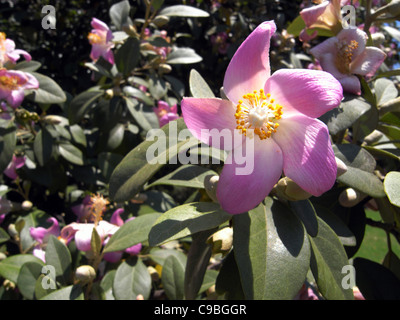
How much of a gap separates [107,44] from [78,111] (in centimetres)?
43

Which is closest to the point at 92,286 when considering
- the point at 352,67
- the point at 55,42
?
the point at 352,67

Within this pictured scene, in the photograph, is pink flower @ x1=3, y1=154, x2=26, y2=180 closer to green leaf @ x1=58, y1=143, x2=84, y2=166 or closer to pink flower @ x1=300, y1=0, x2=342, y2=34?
green leaf @ x1=58, y1=143, x2=84, y2=166

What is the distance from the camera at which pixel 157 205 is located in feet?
5.44

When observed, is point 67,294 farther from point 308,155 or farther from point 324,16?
point 324,16

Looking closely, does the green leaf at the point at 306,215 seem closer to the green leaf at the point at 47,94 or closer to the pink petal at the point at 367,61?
the pink petal at the point at 367,61

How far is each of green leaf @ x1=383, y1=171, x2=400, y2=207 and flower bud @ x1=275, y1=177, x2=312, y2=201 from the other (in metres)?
0.15

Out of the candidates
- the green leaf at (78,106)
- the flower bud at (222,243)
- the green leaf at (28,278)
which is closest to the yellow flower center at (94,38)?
the green leaf at (78,106)

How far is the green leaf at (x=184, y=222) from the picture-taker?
26.7 inches

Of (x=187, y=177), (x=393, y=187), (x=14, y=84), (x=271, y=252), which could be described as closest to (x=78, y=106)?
(x=14, y=84)

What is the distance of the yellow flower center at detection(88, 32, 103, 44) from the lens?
66.2 inches

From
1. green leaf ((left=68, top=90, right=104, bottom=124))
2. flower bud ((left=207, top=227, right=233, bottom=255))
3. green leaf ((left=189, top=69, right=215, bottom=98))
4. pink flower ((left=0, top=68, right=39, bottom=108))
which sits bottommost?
flower bud ((left=207, top=227, right=233, bottom=255))

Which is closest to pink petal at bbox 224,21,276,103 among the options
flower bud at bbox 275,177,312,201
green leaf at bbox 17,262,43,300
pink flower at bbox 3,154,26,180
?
flower bud at bbox 275,177,312,201

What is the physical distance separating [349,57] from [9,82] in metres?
1.22

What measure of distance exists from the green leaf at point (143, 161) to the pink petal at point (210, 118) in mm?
71
